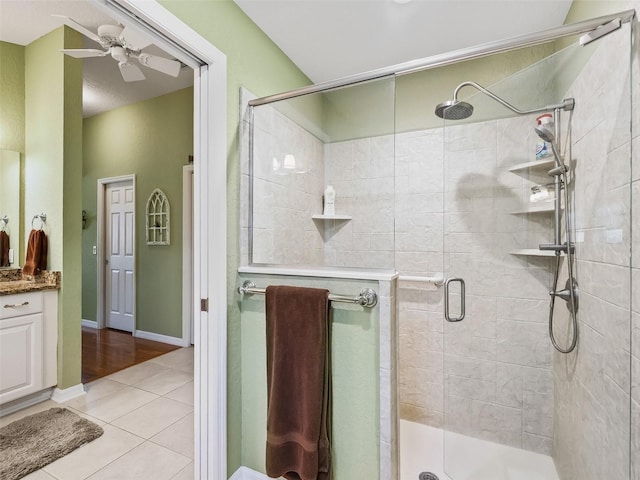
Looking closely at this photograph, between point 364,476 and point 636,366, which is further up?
point 636,366

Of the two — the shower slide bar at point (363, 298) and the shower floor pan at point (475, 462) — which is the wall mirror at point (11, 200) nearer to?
the shower slide bar at point (363, 298)

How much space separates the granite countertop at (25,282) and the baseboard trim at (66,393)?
0.81 m

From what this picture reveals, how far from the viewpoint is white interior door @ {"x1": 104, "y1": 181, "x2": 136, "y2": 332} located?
398 centimetres

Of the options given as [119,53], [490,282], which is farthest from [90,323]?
[490,282]

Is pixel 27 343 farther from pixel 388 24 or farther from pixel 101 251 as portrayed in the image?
pixel 388 24

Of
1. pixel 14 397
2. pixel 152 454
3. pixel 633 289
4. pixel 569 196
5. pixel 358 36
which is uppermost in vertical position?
pixel 358 36

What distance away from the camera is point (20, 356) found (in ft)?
7.38

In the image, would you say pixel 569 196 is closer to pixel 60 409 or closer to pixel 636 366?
pixel 636 366

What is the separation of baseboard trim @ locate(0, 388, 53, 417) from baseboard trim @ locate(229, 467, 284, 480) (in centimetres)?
194

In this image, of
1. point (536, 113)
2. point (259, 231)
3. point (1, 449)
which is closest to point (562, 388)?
point (536, 113)

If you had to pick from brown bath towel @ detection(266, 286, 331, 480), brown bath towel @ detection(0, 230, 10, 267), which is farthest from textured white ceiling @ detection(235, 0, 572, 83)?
brown bath towel @ detection(0, 230, 10, 267)

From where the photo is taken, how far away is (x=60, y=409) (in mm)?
2244

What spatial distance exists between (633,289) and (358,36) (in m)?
1.84

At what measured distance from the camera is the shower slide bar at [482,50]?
1.05 m
